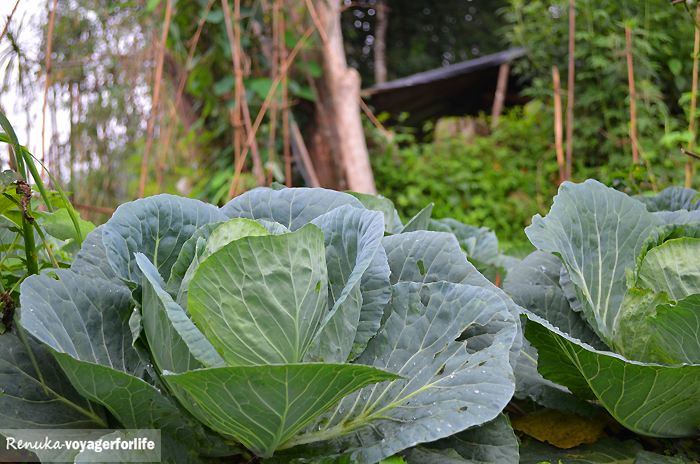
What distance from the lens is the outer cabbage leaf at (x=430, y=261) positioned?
660 mm

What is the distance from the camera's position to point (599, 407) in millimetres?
715

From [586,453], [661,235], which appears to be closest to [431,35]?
[661,235]

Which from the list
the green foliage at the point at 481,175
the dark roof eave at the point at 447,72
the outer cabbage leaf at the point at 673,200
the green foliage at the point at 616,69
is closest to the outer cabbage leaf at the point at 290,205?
the outer cabbage leaf at the point at 673,200

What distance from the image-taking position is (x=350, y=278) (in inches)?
20.7

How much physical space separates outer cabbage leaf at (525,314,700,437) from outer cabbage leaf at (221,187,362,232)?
35 cm

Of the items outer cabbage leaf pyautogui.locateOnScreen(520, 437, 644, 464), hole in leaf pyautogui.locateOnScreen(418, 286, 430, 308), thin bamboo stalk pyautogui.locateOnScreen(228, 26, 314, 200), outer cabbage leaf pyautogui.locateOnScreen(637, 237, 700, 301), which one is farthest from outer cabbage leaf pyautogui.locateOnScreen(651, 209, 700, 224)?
thin bamboo stalk pyautogui.locateOnScreen(228, 26, 314, 200)

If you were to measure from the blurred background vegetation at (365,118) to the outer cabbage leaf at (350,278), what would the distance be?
3.28ft

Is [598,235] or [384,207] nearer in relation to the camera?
[598,235]

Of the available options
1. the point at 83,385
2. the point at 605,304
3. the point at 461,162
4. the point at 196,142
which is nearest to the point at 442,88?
the point at 461,162

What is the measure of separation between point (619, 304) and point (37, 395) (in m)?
0.88

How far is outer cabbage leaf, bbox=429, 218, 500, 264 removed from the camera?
1065 millimetres

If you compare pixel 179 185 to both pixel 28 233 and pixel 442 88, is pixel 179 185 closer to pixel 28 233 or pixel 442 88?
pixel 28 233

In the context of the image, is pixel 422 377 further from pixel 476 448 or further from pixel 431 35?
pixel 431 35

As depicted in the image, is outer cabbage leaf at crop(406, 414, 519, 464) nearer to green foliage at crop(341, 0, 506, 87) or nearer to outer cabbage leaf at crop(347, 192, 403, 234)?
outer cabbage leaf at crop(347, 192, 403, 234)
